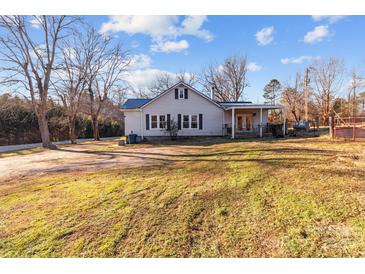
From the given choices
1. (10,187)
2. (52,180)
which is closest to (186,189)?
(52,180)

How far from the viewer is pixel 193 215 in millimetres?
3129

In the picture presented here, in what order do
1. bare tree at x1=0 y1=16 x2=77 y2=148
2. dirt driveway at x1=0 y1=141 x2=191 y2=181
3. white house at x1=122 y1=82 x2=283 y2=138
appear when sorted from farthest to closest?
white house at x1=122 y1=82 x2=283 y2=138 < bare tree at x1=0 y1=16 x2=77 y2=148 < dirt driveway at x1=0 y1=141 x2=191 y2=181

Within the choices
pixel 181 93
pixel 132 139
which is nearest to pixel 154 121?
pixel 132 139

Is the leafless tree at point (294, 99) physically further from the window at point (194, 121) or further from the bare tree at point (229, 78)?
the window at point (194, 121)

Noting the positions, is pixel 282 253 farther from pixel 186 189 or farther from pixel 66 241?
pixel 66 241

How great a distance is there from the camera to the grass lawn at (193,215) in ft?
7.65

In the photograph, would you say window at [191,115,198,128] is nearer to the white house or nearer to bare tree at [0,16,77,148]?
the white house

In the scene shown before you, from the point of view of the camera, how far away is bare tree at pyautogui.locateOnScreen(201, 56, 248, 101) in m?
33.4

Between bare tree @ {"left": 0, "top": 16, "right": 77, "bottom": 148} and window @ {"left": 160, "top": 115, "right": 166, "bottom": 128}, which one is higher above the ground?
bare tree @ {"left": 0, "top": 16, "right": 77, "bottom": 148}

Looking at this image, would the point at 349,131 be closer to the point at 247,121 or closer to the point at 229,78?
the point at 247,121

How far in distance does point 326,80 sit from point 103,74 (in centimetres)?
3290

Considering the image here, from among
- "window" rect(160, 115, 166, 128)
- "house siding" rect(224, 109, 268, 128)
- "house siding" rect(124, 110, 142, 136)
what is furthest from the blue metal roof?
"house siding" rect(224, 109, 268, 128)

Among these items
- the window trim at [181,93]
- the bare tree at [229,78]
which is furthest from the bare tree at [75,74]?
the bare tree at [229,78]

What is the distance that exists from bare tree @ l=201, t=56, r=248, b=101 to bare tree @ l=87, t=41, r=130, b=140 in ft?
52.4
